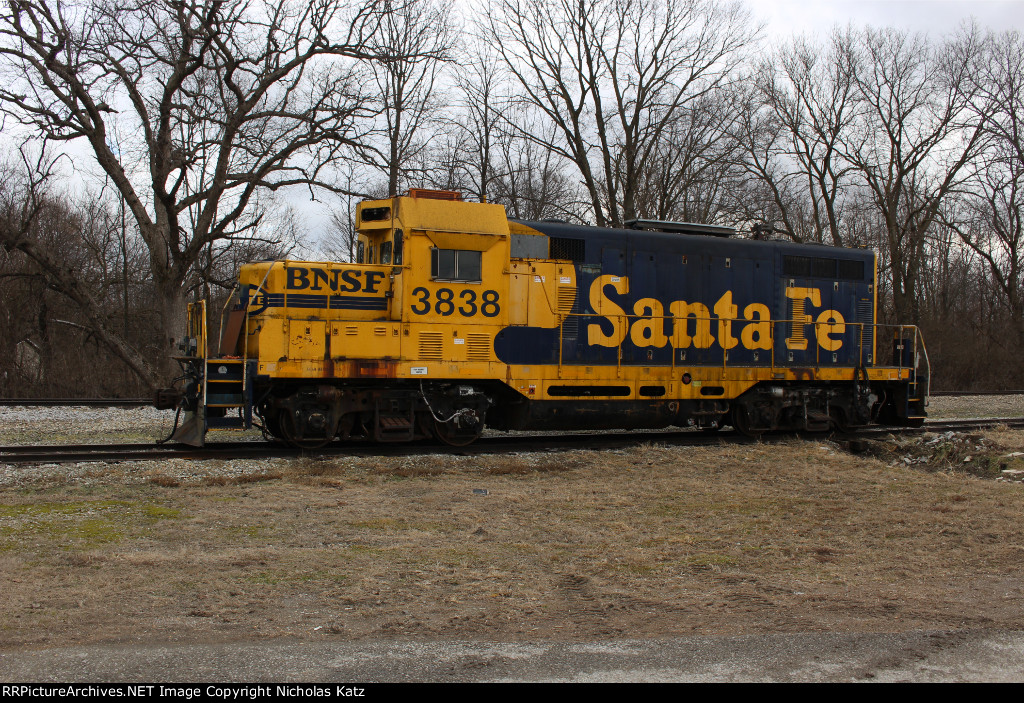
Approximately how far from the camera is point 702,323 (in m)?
13.6

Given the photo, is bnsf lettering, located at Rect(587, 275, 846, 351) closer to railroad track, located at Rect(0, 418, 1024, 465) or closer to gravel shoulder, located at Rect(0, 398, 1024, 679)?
railroad track, located at Rect(0, 418, 1024, 465)

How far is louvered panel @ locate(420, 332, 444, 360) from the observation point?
37.8 ft

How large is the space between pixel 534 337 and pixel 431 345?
68.6 inches

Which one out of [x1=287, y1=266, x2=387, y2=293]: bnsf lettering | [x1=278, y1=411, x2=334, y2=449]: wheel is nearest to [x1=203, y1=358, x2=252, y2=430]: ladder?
[x1=278, y1=411, x2=334, y2=449]: wheel

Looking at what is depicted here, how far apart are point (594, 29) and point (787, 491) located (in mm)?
23077

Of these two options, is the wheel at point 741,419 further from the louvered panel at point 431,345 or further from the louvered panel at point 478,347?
the louvered panel at point 431,345

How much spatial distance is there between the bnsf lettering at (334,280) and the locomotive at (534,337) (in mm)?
22

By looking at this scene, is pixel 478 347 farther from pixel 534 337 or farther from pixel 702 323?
pixel 702 323

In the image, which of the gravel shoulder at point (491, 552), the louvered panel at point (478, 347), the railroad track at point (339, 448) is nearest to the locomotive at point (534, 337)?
the louvered panel at point (478, 347)

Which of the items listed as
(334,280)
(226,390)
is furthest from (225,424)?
(334,280)

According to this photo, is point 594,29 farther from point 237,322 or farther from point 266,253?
point 237,322

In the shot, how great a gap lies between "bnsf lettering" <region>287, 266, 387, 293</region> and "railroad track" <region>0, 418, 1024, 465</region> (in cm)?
243
